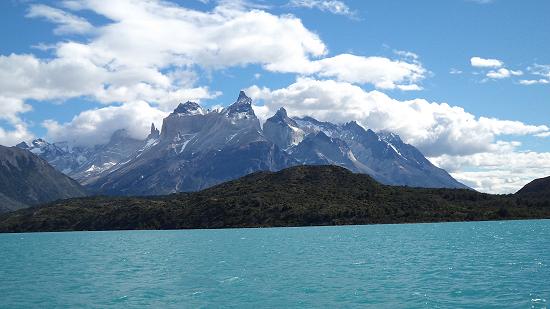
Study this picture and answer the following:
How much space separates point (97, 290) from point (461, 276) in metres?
53.7

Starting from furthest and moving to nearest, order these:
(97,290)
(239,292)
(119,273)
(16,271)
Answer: (16,271), (119,273), (97,290), (239,292)

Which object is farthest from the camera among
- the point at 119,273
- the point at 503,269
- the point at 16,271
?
the point at 16,271

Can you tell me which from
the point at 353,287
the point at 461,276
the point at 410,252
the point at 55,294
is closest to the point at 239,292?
the point at 353,287

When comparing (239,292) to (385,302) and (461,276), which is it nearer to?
(385,302)

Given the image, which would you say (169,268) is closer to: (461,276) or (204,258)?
(204,258)

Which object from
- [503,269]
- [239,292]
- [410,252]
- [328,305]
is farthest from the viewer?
[410,252]

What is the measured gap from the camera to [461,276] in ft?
284

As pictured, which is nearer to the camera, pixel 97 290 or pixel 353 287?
pixel 353 287

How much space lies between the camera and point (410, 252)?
13425 centimetres

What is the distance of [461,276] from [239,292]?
110 feet

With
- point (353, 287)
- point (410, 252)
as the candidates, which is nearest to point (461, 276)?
point (353, 287)

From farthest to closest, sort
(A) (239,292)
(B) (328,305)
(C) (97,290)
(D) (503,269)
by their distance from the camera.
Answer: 1. (D) (503,269)
2. (C) (97,290)
3. (A) (239,292)
4. (B) (328,305)

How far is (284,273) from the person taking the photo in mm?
98062

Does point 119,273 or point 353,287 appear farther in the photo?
point 119,273
